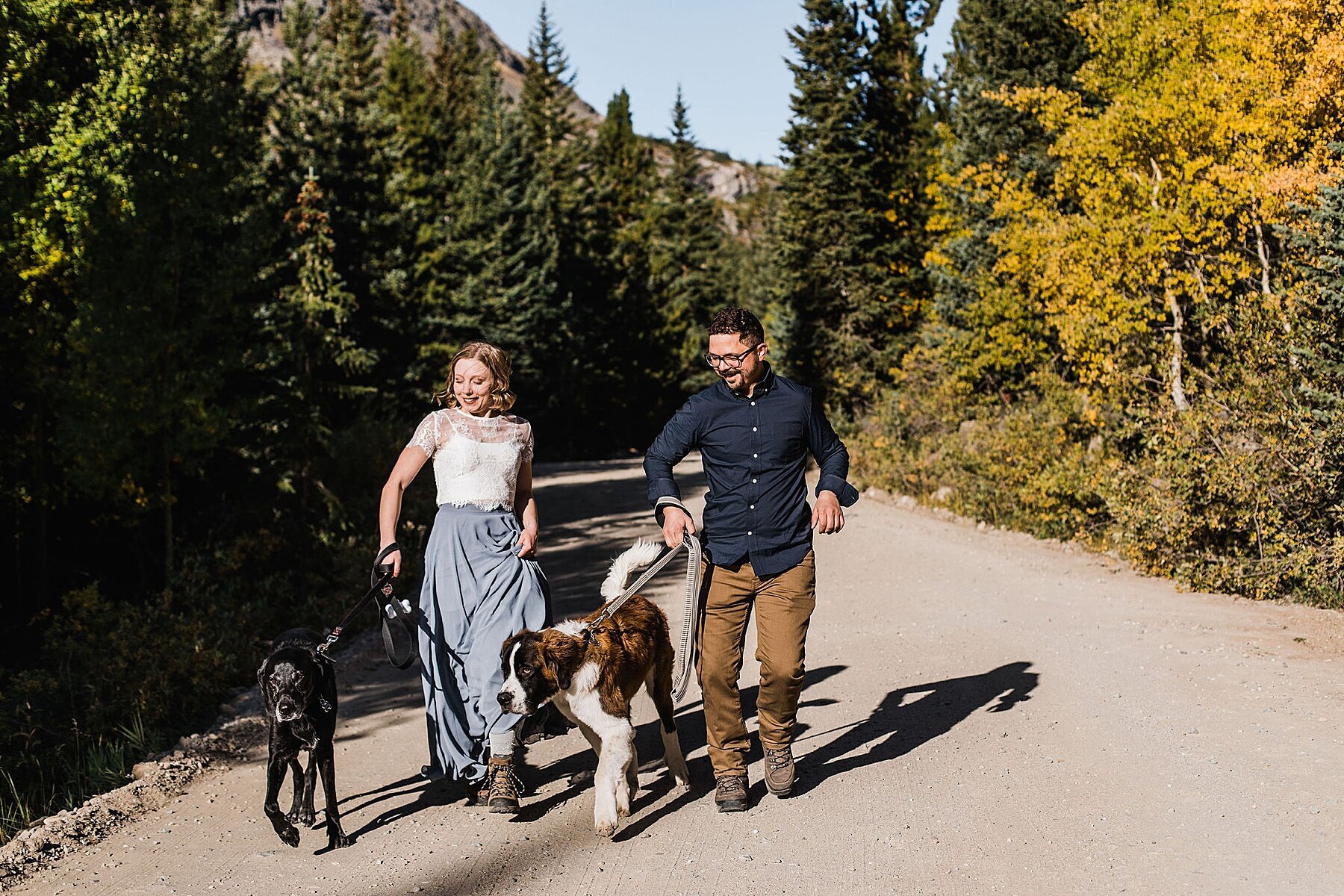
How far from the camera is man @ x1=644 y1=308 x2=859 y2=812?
17.1ft

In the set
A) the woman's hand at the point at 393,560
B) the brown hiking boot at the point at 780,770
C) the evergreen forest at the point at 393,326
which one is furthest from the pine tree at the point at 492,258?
the brown hiking boot at the point at 780,770

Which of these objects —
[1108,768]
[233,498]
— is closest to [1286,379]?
[1108,768]

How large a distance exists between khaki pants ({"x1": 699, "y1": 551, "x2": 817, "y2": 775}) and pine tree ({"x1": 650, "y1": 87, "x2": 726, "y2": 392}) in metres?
48.8

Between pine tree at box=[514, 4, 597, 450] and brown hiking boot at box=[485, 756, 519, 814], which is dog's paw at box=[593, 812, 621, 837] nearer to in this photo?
brown hiking boot at box=[485, 756, 519, 814]

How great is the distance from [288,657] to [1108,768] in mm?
4370

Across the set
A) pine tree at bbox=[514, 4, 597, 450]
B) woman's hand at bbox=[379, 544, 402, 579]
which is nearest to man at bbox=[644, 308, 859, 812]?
woman's hand at bbox=[379, 544, 402, 579]

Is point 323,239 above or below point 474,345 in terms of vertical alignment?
above

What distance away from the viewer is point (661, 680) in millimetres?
5688

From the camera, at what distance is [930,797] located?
17.7 feet

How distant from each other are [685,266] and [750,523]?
5870 centimetres

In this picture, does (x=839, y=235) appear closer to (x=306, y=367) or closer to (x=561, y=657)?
(x=306, y=367)

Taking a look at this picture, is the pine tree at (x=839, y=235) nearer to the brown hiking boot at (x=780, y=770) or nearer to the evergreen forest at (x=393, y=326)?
the evergreen forest at (x=393, y=326)

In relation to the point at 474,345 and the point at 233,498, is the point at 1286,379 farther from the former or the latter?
the point at 233,498

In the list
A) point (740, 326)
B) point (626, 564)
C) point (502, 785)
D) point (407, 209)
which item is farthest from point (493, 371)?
point (407, 209)
